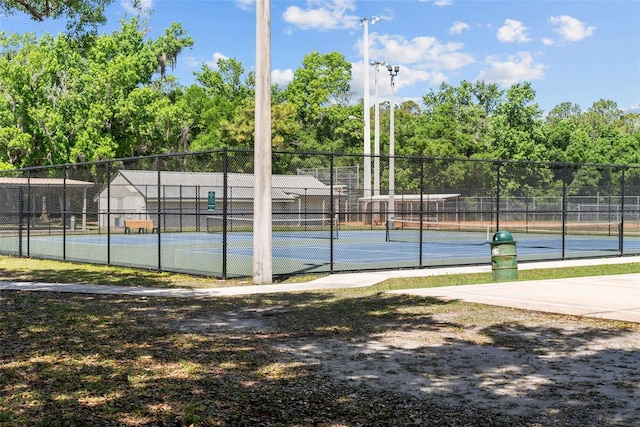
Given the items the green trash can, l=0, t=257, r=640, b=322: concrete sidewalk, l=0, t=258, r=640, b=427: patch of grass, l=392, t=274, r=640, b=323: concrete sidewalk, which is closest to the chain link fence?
l=0, t=257, r=640, b=322: concrete sidewalk

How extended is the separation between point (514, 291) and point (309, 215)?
42.3 metres

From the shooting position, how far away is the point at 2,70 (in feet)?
185

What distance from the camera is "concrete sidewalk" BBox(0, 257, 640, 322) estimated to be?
41.4 ft

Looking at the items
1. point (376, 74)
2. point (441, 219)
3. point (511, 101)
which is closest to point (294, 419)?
point (441, 219)

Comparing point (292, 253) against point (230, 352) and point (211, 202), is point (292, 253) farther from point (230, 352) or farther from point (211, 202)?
point (230, 352)

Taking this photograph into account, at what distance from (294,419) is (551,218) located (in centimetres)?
4891

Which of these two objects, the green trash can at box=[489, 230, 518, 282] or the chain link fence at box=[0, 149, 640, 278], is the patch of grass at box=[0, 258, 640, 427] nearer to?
the green trash can at box=[489, 230, 518, 282]

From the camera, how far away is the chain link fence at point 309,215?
23.6m

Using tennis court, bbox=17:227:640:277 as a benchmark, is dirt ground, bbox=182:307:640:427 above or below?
above

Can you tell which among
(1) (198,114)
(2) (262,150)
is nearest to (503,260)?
(2) (262,150)

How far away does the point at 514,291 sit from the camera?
48.9 ft

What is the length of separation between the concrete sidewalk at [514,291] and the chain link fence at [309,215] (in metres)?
1.79

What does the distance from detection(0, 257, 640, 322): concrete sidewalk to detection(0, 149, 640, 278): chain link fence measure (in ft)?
5.87

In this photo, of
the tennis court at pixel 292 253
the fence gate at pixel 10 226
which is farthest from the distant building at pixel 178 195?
the tennis court at pixel 292 253
